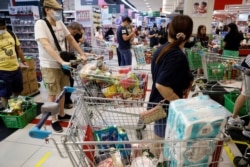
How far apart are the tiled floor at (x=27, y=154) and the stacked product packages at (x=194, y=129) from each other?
1588 millimetres

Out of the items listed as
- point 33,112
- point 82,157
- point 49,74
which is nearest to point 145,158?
point 82,157

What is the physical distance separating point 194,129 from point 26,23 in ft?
22.9

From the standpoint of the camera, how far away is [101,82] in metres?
2.42

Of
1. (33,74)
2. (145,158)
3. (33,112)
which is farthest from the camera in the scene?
(33,74)

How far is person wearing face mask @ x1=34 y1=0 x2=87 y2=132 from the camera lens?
2664 mm

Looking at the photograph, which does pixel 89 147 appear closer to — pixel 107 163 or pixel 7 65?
pixel 107 163

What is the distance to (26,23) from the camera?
6.73 m

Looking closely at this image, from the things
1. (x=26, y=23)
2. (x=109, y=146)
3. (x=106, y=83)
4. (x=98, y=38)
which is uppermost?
(x=26, y=23)

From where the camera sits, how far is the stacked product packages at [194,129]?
3.46ft

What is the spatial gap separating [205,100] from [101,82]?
1.40 metres

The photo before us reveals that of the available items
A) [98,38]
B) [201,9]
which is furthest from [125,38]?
[98,38]

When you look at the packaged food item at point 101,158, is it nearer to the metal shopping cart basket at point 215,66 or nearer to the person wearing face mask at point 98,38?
the metal shopping cart basket at point 215,66

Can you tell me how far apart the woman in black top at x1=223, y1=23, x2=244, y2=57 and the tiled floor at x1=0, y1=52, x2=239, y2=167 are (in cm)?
433

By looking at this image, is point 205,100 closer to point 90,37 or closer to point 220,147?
point 220,147
